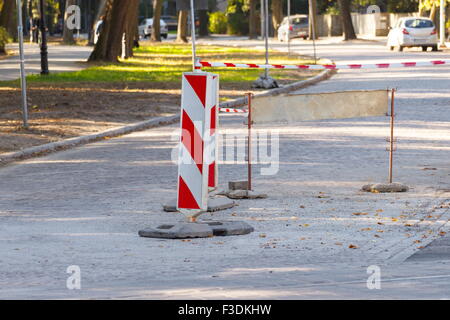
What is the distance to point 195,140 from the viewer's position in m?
9.09

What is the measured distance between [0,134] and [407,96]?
10171 millimetres

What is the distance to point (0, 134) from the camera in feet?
54.7

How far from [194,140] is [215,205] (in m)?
1.37

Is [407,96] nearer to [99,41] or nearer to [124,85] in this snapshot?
[124,85]

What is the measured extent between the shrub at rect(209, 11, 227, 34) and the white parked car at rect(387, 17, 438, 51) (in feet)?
180

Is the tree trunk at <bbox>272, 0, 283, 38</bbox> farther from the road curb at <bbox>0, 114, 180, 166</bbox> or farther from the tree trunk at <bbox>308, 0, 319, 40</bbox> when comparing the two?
the road curb at <bbox>0, 114, 180, 166</bbox>

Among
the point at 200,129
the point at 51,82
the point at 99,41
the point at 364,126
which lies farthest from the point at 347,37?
the point at 200,129

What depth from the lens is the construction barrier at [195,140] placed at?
8984mm

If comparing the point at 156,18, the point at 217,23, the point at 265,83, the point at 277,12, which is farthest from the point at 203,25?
the point at 265,83

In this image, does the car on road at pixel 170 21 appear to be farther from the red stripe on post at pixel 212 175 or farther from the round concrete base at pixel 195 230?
the round concrete base at pixel 195 230

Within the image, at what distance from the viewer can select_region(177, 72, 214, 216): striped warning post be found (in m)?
8.98

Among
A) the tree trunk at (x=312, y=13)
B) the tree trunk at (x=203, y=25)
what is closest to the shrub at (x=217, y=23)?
the tree trunk at (x=203, y=25)

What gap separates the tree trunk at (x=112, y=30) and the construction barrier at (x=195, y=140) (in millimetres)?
28715

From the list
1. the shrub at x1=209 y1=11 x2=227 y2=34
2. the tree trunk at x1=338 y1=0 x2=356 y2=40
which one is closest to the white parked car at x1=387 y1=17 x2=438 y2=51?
the tree trunk at x1=338 y1=0 x2=356 y2=40
